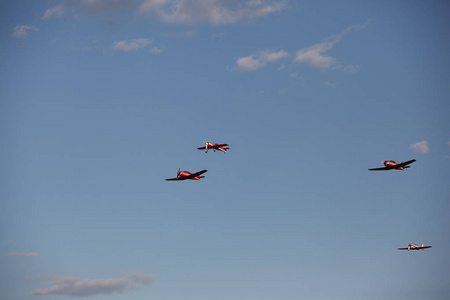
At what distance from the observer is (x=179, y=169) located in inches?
5896

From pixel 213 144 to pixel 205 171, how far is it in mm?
20473

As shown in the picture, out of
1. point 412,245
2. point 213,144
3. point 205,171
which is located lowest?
point 412,245

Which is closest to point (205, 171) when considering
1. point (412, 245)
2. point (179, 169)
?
point (179, 169)

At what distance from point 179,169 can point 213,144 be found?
15.3 m

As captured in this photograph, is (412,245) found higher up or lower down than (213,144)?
lower down

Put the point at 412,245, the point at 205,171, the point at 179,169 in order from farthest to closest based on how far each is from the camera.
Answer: the point at 412,245 → the point at 179,169 → the point at 205,171

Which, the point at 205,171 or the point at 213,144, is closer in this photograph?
the point at 205,171

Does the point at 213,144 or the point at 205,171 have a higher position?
the point at 213,144

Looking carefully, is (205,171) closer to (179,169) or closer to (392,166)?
(179,169)

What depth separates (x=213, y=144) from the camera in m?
158

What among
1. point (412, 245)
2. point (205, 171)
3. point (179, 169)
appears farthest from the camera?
point (412, 245)

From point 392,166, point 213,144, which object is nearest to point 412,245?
point 392,166

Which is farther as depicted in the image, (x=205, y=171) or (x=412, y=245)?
(x=412, y=245)

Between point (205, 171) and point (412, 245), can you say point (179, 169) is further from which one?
point (412, 245)
